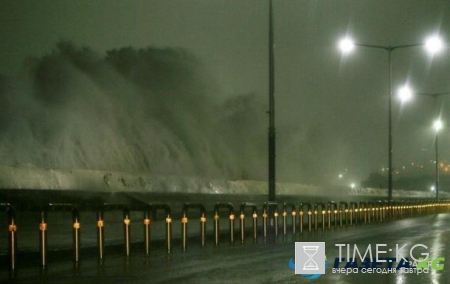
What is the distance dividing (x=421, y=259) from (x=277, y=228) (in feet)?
33.6

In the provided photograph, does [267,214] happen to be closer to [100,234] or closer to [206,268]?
[100,234]

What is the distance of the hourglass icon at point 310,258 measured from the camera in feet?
50.1

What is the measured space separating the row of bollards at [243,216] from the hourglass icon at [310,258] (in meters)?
2.99

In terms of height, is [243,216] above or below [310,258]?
above

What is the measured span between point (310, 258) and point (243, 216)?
6.49m

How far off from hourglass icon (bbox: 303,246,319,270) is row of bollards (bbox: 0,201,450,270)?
299 centimetres

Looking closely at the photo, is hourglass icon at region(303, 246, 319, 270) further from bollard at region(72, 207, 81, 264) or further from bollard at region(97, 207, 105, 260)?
bollard at region(72, 207, 81, 264)

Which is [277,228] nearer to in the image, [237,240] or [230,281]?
[237,240]

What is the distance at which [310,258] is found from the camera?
1678 cm

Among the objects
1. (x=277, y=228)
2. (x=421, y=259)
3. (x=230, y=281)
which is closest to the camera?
(x=230, y=281)

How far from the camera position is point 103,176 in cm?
3453

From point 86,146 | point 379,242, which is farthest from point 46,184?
point 86,146

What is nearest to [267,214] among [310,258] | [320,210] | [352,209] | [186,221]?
[186,221]

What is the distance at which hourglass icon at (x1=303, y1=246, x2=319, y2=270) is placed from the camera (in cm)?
1526
